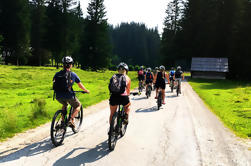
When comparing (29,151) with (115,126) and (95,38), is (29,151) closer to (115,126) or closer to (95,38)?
(115,126)

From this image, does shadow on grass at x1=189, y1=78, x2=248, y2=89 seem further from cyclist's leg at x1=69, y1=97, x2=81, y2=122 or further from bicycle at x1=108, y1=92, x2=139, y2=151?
cyclist's leg at x1=69, y1=97, x2=81, y2=122

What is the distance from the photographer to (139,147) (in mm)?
6051

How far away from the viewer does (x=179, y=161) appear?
5219 millimetres

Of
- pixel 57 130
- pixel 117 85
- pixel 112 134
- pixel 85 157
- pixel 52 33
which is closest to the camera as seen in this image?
pixel 85 157

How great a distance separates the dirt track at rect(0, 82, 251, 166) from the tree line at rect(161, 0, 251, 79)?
3862 cm

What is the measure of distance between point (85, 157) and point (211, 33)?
50742 mm

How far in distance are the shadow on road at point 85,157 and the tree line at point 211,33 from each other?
137 ft

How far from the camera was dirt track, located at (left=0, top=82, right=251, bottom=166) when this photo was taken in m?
5.12

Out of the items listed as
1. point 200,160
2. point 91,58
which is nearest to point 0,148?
point 200,160

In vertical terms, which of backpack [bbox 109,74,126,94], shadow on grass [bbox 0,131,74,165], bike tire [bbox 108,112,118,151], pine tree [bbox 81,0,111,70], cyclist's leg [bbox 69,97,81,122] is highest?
pine tree [bbox 81,0,111,70]

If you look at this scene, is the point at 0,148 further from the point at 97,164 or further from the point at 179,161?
the point at 179,161

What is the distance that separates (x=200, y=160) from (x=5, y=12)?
46.9 m

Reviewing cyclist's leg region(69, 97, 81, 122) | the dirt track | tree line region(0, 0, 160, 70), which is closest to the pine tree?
tree line region(0, 0, 160, 70)

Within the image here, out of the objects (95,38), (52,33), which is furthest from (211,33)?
(52,33)
